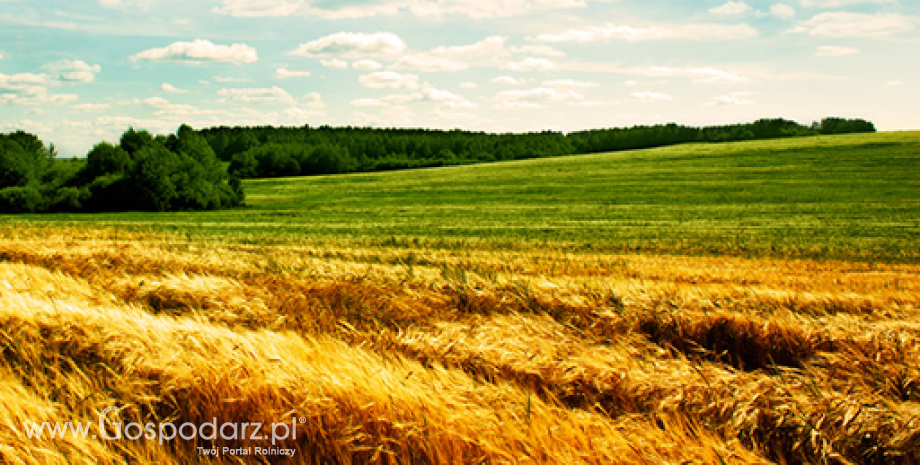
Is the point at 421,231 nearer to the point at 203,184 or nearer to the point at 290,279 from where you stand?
the point at 290,279

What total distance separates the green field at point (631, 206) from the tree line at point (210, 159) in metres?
6.01

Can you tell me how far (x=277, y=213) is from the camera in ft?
145

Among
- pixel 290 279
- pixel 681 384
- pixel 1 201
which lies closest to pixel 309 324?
pixel 290 279

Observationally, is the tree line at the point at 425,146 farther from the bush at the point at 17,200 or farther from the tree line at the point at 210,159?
the bush at the point at 17,200

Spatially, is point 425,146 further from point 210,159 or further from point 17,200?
point 17,200

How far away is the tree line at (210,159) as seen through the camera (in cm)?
5169

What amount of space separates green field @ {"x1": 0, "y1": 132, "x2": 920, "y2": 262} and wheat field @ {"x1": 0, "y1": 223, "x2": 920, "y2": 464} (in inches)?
517

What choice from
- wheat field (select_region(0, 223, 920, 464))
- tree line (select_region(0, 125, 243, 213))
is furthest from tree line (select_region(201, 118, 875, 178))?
wheat field (select_region(0, 223, 920, 464))

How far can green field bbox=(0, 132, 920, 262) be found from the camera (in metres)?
22.5

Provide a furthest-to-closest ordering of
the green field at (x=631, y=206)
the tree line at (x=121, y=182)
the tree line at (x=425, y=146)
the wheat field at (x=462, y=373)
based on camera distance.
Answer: the tree line at (x=425, y=146) < the tree line at (x=121, y=182) < the green field at (x=631, y=206) < the wheat field at (x=462, y=373)

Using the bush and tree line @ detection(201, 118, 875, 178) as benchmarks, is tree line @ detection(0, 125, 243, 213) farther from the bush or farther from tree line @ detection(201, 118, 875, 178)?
tree line @ detection(201, 118, 875, 178)

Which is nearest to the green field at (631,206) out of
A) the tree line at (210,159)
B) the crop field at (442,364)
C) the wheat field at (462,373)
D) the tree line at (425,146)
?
the tree line at (210,159)

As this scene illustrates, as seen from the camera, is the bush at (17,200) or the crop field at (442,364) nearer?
the crop field at (442,364)

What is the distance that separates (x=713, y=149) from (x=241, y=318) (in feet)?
276
